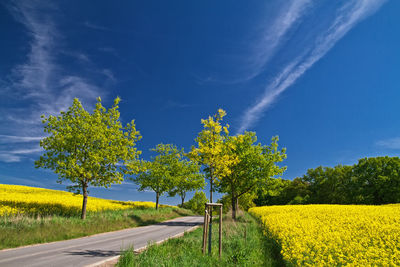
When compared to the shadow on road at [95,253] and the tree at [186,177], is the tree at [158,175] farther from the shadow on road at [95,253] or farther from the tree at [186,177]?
the shadow on road at [95,253]

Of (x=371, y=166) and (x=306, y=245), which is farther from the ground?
(x=371, y=166)

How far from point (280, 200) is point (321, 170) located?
591 inches

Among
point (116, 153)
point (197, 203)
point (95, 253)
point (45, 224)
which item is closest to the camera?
point (95, 253)

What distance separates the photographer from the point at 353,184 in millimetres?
49719

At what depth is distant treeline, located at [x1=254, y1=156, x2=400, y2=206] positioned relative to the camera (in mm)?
44375

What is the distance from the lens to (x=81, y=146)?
2219cm

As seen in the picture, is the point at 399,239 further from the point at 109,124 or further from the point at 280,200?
the point at 280,200

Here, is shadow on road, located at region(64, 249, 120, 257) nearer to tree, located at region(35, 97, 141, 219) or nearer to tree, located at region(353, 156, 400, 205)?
tree, located at region(35, 97, 141, 219)

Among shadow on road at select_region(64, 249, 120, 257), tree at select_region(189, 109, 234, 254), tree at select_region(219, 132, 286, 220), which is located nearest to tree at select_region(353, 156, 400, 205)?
tree at select_region(219, 132, 286, 220)

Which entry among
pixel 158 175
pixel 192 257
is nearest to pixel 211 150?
pixel 192 257

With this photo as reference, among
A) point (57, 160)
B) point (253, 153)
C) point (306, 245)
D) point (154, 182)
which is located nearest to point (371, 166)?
point (253, 153)

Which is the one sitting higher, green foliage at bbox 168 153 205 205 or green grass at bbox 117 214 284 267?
green foliage at bbox 168 153 205 205

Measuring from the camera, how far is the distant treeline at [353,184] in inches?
1747

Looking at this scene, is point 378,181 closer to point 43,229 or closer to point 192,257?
point 192,257
